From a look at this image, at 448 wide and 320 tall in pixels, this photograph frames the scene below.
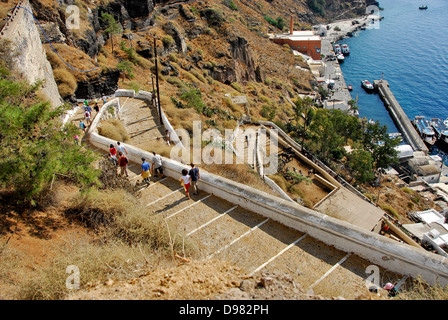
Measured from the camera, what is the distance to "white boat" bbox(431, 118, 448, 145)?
46969 millimetres

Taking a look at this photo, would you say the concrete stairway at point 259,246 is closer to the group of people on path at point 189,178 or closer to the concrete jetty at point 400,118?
the group of people on path at point 189,178

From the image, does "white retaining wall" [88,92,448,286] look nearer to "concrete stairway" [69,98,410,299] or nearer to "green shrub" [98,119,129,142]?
"concrete stairway" [69,98,410,299]

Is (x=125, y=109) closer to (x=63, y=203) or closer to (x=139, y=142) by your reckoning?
(x=139, y=142)

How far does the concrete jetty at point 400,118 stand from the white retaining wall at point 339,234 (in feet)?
151

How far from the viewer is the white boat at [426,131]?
4759 cm

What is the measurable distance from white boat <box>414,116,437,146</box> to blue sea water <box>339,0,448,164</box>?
210 centimetres

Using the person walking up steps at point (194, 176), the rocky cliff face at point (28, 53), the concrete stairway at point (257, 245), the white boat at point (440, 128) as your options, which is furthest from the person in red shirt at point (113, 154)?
the white boat at point (440, 128)

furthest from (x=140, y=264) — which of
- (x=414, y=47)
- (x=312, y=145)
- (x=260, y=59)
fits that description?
(x=414, y=47)

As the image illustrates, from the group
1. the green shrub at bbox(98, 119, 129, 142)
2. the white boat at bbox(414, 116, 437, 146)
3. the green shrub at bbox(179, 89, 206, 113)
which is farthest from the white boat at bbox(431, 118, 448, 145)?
the green shrub at bbox(98, 119, 129, 142)

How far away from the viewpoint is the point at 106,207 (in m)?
6.72

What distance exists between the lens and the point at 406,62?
A: 72500 millimetres

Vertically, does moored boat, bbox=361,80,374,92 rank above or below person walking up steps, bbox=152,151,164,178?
below

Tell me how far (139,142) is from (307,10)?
344 ft

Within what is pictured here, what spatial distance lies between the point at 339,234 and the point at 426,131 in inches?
2013
